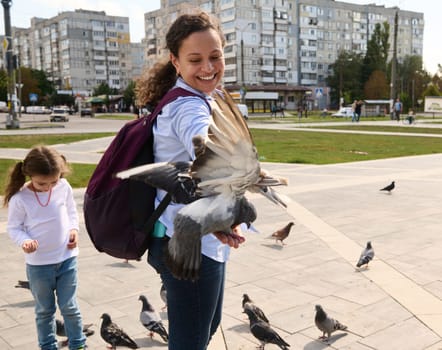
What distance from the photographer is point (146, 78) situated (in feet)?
7.79

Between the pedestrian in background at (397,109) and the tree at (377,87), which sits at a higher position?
the tree at (377,87)

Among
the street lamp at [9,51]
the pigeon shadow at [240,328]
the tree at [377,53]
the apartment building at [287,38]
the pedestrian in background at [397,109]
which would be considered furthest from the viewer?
the tree at [377,53]

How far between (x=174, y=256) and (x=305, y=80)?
98.7 m

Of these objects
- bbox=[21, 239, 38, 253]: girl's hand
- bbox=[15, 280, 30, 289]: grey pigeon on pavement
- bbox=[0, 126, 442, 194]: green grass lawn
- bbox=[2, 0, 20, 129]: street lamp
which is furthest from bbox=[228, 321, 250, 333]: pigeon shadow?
bbox=[2, 0, 20, 129]: street lamp

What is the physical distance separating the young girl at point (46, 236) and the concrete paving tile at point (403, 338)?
213 cm

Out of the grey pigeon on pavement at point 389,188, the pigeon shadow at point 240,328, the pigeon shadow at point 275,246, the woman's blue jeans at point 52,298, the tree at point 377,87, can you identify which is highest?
the tree at point 377,87

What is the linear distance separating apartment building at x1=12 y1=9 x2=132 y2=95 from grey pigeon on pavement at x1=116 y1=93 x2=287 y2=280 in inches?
4423

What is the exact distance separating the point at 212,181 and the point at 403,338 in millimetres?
2827

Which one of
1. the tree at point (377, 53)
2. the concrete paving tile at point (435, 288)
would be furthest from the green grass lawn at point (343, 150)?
the tree at point (377, 53)

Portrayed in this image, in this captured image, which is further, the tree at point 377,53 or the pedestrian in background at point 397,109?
the tree at point 377,53

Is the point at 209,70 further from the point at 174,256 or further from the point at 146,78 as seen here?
the point at 174,256

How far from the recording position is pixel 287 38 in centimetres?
9288

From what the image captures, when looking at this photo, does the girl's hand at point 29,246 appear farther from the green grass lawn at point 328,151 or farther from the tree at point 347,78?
the tree at point 347,78

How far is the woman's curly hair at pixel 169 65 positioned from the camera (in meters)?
2.03
